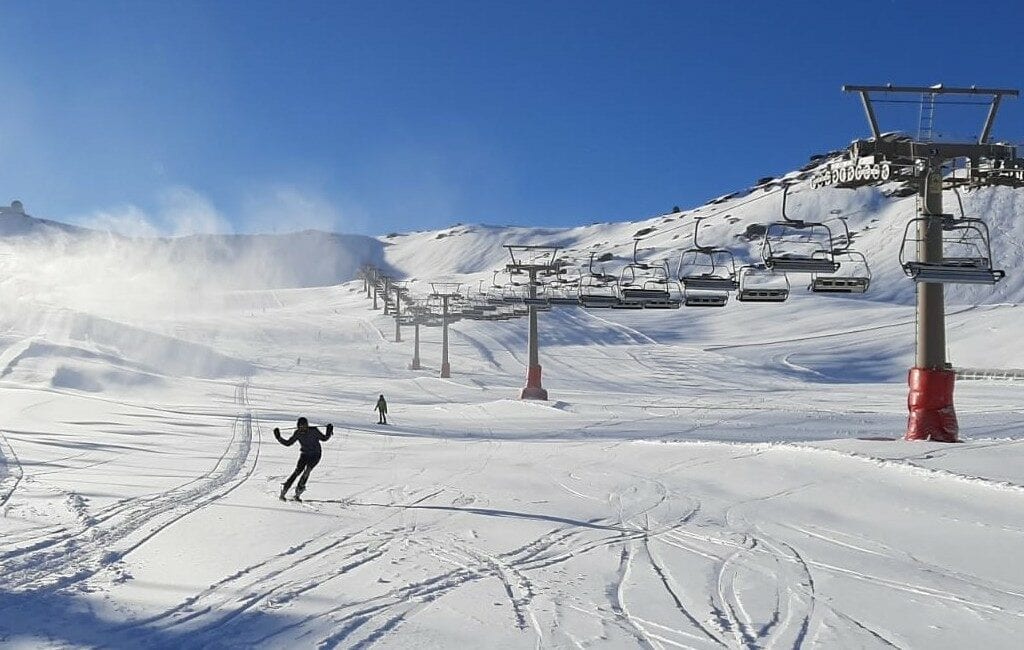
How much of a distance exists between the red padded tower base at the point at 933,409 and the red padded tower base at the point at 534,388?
2516 centimetres

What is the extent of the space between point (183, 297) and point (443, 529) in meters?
124

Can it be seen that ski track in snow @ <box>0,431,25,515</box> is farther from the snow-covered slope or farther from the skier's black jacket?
the snow-covered slope

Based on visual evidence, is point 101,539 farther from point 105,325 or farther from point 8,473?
point 105,325

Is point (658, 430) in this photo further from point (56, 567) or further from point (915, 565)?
point (56, 567)

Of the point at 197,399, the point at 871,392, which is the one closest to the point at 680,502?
the point at 197,399

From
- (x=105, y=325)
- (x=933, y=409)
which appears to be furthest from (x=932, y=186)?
(x=105, y=325)

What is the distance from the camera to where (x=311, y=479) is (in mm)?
16328

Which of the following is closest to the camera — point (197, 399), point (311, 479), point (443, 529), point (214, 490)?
point (443, 529)

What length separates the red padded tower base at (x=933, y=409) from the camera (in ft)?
58.7

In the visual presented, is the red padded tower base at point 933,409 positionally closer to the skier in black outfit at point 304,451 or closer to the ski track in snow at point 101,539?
the skier in black outfit at point 304,451

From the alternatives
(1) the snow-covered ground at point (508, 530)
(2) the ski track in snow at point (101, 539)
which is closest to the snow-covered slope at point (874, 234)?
(1) the snow-covered ground at point (508, 530)

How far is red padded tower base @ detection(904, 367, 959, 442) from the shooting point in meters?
17.9

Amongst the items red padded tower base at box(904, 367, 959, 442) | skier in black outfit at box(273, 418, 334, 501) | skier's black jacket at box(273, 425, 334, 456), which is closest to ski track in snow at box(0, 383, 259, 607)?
skier in black outfit at box(273, 418, 334, 501)

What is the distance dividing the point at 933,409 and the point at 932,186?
4.55 metres
